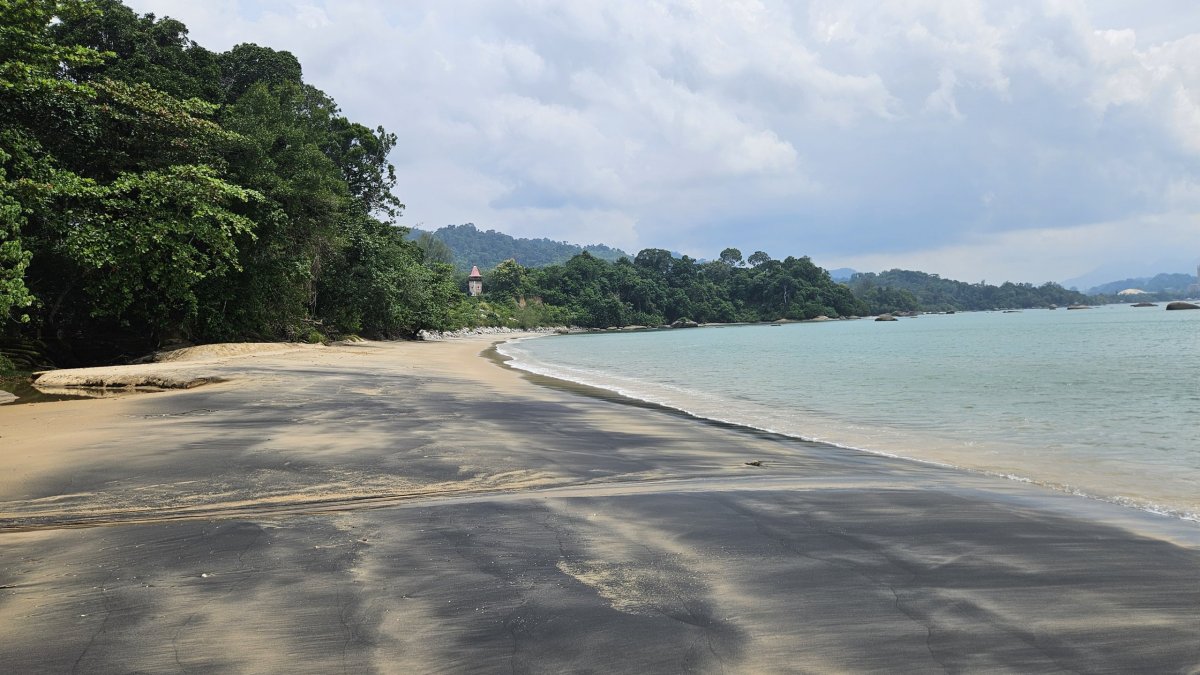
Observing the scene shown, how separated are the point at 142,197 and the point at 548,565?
63.1 feet

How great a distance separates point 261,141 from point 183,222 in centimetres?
822

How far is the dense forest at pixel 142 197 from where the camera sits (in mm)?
15578

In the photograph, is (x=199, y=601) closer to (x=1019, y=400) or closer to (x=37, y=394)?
(x=37, y=394)

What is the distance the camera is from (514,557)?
392 cm

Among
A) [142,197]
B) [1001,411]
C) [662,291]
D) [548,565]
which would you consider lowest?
[1001,411]

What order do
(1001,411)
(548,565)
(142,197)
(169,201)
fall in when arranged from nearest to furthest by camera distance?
(548,565) → (1001,411) → (142,197) → (169,201)

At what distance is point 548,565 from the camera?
379 cm

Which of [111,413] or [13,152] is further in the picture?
[13,152]

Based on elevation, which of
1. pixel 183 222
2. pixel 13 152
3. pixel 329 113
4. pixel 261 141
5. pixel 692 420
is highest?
pixel 329 113

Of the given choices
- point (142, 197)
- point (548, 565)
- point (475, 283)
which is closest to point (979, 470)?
point (548, 565)

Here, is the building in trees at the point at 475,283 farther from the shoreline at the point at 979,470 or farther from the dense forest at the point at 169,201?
the shoreline at the point at 979,470

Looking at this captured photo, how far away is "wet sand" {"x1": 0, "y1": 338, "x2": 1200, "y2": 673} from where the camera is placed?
2.75 metres

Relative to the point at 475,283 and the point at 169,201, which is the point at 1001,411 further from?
the point at 475,283

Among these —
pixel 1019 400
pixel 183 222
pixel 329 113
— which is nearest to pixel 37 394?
pixel 183 222
